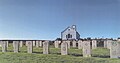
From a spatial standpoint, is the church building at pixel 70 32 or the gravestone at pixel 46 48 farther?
the gravestone at pixel 46 48

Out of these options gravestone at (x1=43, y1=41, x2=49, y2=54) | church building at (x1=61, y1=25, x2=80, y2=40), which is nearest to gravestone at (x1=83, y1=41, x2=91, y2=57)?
church building at (x1=61, y1=25, x2=80, y2=40)

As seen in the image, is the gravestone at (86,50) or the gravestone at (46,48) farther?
the gravestone at (46,48)

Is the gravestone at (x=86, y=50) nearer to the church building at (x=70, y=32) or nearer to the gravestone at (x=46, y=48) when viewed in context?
the church building at (x=70, y=32)

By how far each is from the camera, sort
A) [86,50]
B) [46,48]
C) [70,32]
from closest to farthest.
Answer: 1. [86,50]
2. [46,48]
3. [70,32]

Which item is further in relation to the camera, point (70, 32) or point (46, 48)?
point (70, 32)

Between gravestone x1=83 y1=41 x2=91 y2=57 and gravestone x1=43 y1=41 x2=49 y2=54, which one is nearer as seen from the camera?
gravestone x1=83 y1=41 x2=91 y2=57

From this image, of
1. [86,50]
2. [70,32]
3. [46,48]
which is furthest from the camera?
[70,32]

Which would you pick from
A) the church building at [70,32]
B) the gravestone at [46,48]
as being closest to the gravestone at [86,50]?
the church building at [70,32]

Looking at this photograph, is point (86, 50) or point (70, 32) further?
point (70, 32)

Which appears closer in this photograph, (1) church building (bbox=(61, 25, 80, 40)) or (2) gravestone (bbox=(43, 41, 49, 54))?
(1) church building (bbox=(61, 25, 80, 40))

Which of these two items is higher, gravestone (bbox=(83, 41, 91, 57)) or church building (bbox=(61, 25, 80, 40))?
church building (bbox=(61, 25, 80, 40))

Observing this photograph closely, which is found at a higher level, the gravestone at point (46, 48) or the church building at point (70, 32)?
the church building at point (70, 32)

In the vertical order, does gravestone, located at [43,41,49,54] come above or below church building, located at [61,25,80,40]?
below

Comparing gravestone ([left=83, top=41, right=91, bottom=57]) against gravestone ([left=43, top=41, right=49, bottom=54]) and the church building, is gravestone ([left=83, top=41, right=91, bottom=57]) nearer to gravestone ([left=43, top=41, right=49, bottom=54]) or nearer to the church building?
the church building
